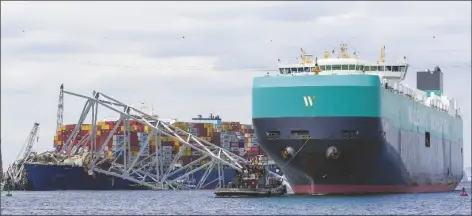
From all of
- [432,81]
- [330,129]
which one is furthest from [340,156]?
[432,81]

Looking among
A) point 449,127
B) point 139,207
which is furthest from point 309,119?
point 449,127

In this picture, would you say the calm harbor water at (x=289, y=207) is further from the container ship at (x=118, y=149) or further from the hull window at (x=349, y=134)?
the container ship at (x=118, y=149)

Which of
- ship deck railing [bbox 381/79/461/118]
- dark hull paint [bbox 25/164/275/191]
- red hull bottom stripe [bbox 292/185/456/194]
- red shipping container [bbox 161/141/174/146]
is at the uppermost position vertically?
ship deck railing [bbox 381/79/461/118]

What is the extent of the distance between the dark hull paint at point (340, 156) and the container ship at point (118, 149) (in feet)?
215

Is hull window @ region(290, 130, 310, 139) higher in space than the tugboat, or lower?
higher

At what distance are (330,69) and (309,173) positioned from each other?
44.9ft

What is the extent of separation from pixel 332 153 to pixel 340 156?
1.10 meters

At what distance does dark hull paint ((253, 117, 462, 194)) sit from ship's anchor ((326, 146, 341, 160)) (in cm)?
30

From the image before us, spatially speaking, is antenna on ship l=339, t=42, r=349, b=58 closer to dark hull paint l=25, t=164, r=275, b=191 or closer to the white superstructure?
Result: the white superstructure

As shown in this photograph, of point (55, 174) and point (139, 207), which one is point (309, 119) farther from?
point (55, 174)

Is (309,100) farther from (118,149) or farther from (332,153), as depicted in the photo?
(118,149)

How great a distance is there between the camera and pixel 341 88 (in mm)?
83562

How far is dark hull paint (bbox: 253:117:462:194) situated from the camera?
82.8 metres

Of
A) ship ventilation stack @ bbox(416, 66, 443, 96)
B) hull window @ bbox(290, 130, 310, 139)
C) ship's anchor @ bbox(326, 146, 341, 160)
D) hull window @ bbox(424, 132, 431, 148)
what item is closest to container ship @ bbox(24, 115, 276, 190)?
ship ventilation stack @ bbox(416, 66, 443, 96)
